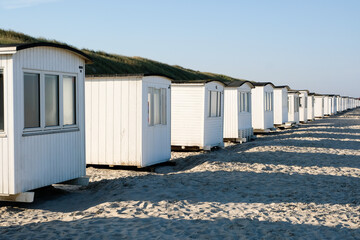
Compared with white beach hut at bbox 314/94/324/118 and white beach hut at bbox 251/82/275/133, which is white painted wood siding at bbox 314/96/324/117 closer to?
white beach hut at bbox 314/94/324/118

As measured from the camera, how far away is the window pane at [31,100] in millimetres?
7492

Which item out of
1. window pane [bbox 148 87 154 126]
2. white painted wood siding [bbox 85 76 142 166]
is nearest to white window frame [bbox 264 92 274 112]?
window pane [bbox 148 87 154 126]

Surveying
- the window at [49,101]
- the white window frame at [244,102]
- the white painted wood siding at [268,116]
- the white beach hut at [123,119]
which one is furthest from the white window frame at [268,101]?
the window at [49,101]

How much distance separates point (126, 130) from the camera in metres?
11.7

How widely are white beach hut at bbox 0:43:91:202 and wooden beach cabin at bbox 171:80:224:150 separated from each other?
6828mm

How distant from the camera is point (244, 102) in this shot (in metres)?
20.4

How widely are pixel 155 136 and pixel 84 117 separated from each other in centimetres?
337

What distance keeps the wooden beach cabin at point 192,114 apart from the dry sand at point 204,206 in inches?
137

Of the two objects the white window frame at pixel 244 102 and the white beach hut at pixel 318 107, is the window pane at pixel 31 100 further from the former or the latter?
the white beach hut at pixel 318 107

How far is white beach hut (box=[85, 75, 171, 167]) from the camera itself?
11.5 meters

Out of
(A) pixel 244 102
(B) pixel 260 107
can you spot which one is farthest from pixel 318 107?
(A) pixel 244 102

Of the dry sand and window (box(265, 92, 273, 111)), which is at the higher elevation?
window (box(265, 92, 273, 111))

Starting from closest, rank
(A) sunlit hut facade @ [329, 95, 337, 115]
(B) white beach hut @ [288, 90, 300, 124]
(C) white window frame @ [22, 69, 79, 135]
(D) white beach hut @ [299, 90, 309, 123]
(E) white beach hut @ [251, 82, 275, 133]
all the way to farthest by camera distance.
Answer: (C) white window frame @ [22, 69, 79, 135] → (E) white beach hut @ [251, 82, 275, 133] → (B) white beach hut @ [288, 90, 300, 124] → (D) white beach hut @ [299, 90, 309, 123] → (A) sunlit hut facade @ [329, 95, 337, 115]

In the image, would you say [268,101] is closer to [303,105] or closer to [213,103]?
[213,103]
